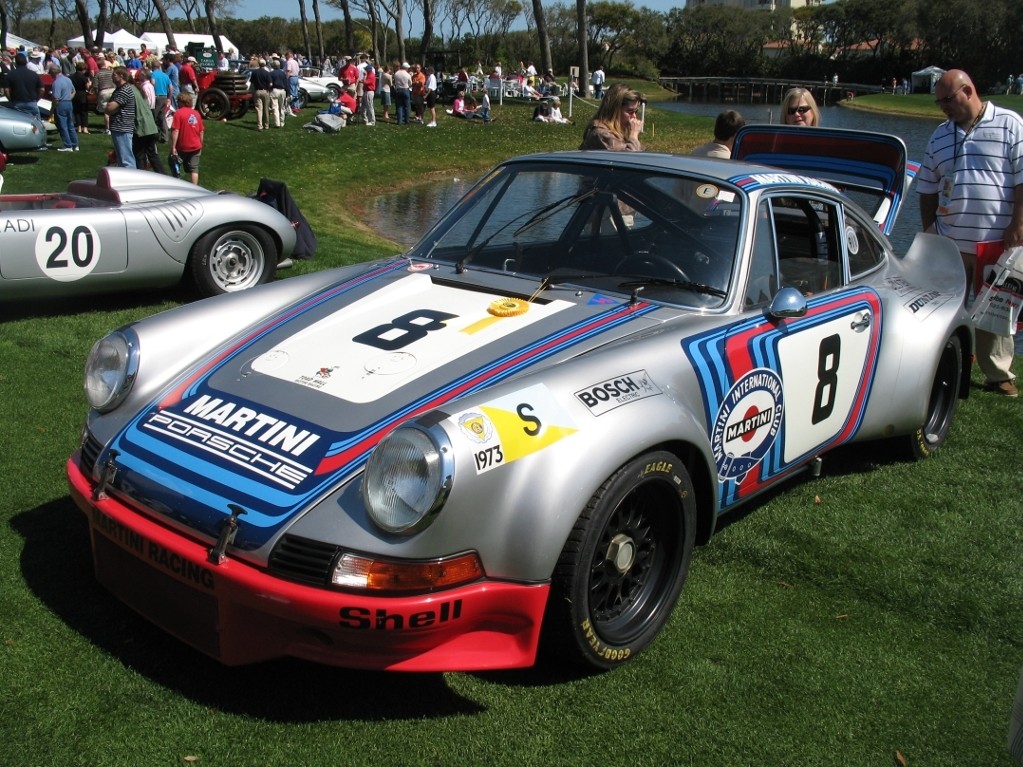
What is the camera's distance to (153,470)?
2939 mm

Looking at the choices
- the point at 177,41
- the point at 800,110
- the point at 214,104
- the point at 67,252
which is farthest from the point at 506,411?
the point at 177,41

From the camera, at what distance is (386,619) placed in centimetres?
254

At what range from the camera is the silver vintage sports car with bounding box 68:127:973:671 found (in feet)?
8.61

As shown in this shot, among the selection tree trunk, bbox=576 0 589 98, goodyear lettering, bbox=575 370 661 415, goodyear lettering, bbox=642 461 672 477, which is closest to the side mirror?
goodyear lettering, bbox=575 370 661 415

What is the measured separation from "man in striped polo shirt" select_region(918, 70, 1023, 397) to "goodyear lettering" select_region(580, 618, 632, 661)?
3.84m

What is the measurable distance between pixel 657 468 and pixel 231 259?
537cm

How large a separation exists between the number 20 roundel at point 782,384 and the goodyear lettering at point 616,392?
0.96 feet

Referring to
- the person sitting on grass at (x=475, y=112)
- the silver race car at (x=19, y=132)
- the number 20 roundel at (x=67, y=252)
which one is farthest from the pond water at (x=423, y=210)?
the person sitting on grass at (x=475, y=112)

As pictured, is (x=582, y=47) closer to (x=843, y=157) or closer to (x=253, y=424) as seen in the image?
(x=843, y=157)

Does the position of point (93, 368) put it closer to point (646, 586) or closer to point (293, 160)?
point (646, 586)

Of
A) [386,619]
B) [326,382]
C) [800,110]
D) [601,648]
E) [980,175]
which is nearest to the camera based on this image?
[386,619]

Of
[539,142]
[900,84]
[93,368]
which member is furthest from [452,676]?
[900,84]

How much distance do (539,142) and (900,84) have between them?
53.6m

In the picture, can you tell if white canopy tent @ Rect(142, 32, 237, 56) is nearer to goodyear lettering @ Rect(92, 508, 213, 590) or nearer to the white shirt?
the white shirt
